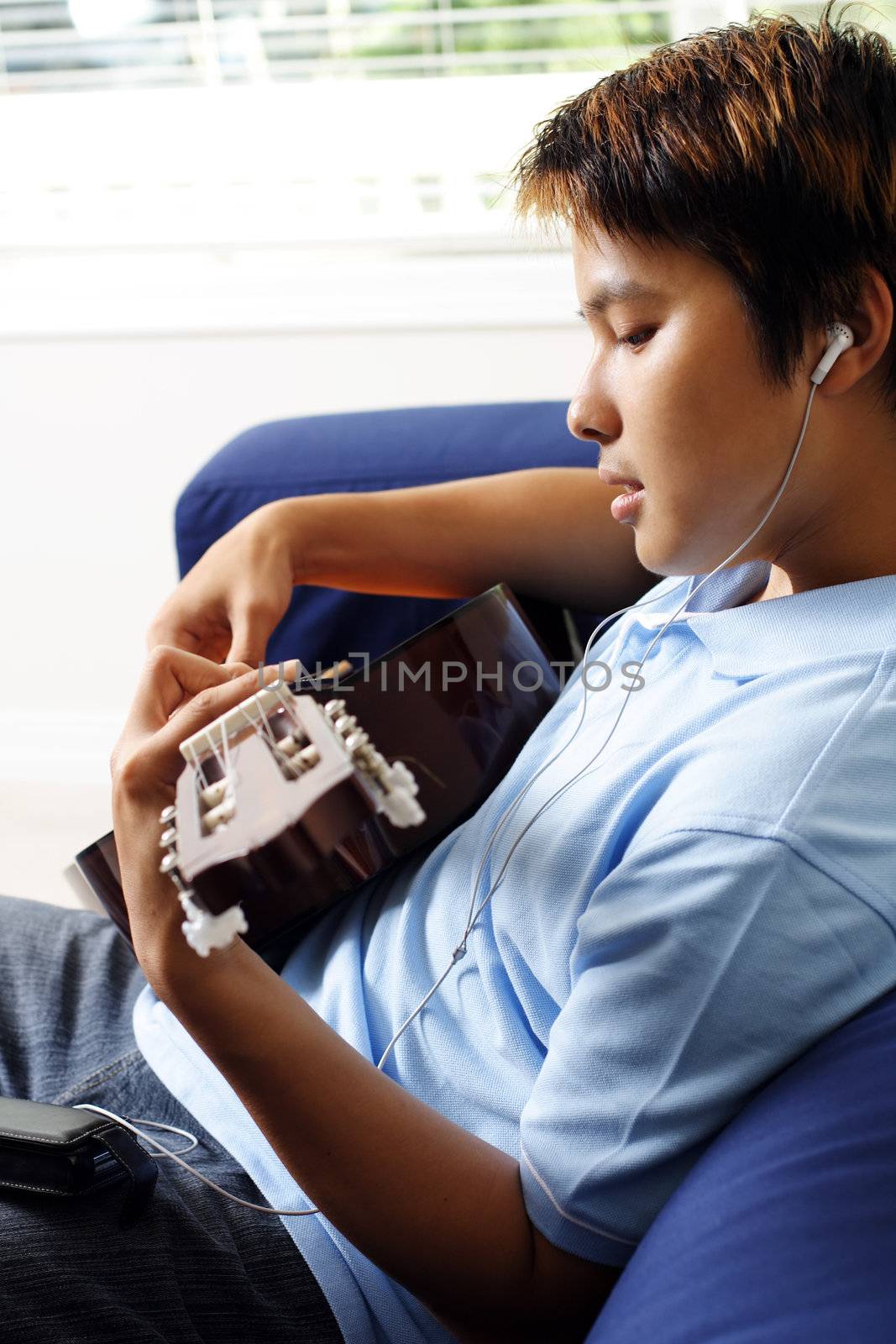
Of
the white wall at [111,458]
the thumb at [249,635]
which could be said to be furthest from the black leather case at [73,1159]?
the white wall at [111,458]

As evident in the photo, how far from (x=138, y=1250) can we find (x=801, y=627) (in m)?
0.50

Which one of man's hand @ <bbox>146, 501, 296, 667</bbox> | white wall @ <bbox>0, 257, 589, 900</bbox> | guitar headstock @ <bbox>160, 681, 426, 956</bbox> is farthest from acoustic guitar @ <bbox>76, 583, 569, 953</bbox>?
white wall @ <bbox>0, 257, 589, 900</bbox>

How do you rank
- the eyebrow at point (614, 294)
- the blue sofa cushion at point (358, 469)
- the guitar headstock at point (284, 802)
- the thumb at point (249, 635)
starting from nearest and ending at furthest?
the guitar headstock at point (284, 802) → the eyebrow at point (614, 294) → the thumb at point (249, 635) → the blue sofa cushion at point (358, 469)

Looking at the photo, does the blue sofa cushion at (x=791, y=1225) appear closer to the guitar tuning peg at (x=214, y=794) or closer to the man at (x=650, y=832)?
the man at (x=650, y=832)

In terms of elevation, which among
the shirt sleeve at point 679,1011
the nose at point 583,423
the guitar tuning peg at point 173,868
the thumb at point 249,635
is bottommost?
the shirt sleeve at point 679,1011

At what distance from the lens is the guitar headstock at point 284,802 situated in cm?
46

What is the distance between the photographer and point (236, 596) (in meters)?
0.99

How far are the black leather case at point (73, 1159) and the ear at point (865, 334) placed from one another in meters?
0.57

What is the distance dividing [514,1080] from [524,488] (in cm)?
54

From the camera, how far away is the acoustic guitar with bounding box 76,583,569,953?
0.47 m

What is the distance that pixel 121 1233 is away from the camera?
0.63m

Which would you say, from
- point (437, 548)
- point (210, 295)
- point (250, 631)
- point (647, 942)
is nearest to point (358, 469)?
point (437, 548)

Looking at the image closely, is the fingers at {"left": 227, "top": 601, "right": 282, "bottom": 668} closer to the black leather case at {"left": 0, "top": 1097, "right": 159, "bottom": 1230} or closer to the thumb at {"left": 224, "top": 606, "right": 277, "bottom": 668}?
the thumb at {"left": 224, "top": 606, "right": 277, "bottom": 668}

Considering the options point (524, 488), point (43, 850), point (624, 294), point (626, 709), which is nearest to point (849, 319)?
point (624, 294)
